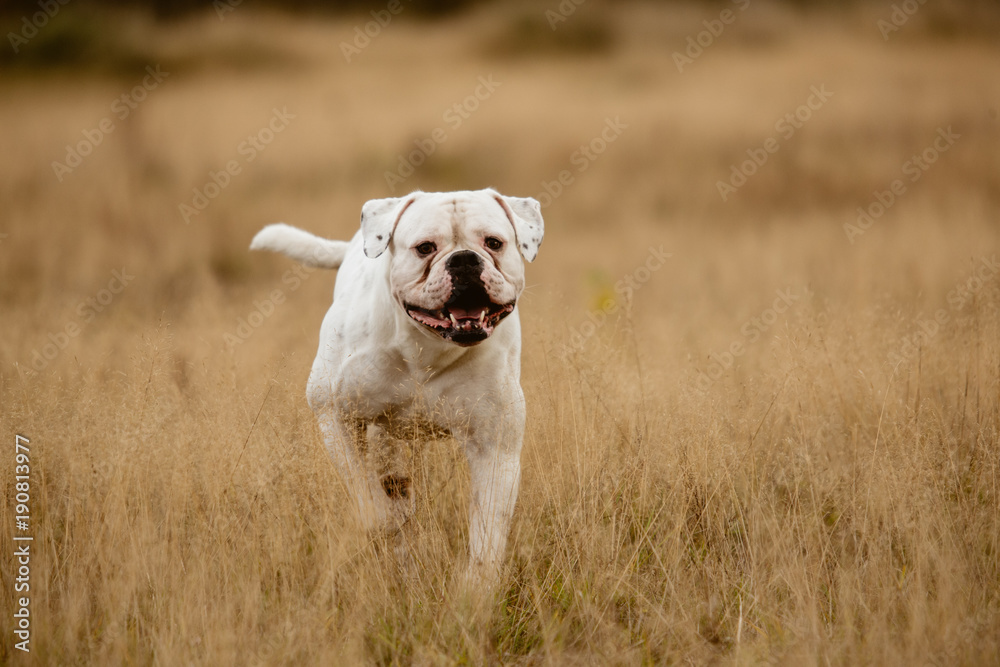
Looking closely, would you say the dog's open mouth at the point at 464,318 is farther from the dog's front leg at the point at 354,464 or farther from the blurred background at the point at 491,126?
the blurred background at the point at 491,126

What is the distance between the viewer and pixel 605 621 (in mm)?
2570

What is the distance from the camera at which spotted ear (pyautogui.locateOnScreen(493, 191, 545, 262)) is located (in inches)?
129

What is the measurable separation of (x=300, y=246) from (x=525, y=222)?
72.4 inches

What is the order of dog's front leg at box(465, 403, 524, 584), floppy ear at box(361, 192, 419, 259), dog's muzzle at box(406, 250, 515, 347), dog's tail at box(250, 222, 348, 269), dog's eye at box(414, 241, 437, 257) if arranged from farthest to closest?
dog's tail at box(250, 222, 348, 269) → floppy ear at box(361, 192, 419, 259) → dog's eye at box(414, 241, 437, 257) → dog's muzzle at box(406, 250, 515, 347) → dog's front leg at box(465, 403, 524, 584)

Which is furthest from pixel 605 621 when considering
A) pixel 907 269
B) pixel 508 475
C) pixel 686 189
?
pixel 686 189

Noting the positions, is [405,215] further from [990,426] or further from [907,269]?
[907,269]

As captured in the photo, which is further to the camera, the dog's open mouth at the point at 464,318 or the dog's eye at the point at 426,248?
the dog's eye at the point at 426,248

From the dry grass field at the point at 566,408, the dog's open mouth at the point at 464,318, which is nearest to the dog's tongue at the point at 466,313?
the dog's open mouth at the point at 464,318

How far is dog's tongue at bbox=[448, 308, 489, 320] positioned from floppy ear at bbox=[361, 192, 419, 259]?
1.65ft

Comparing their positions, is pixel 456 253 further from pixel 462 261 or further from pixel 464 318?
pixel 464 318

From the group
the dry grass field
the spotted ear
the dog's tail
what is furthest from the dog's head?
the dog's tail

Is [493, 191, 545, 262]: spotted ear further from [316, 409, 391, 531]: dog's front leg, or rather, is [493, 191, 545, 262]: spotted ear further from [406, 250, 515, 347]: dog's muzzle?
[316, 409, 391, 531]: dog's front leg

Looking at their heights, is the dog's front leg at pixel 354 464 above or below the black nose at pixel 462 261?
below

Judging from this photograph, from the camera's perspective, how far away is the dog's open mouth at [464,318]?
2.87 m
